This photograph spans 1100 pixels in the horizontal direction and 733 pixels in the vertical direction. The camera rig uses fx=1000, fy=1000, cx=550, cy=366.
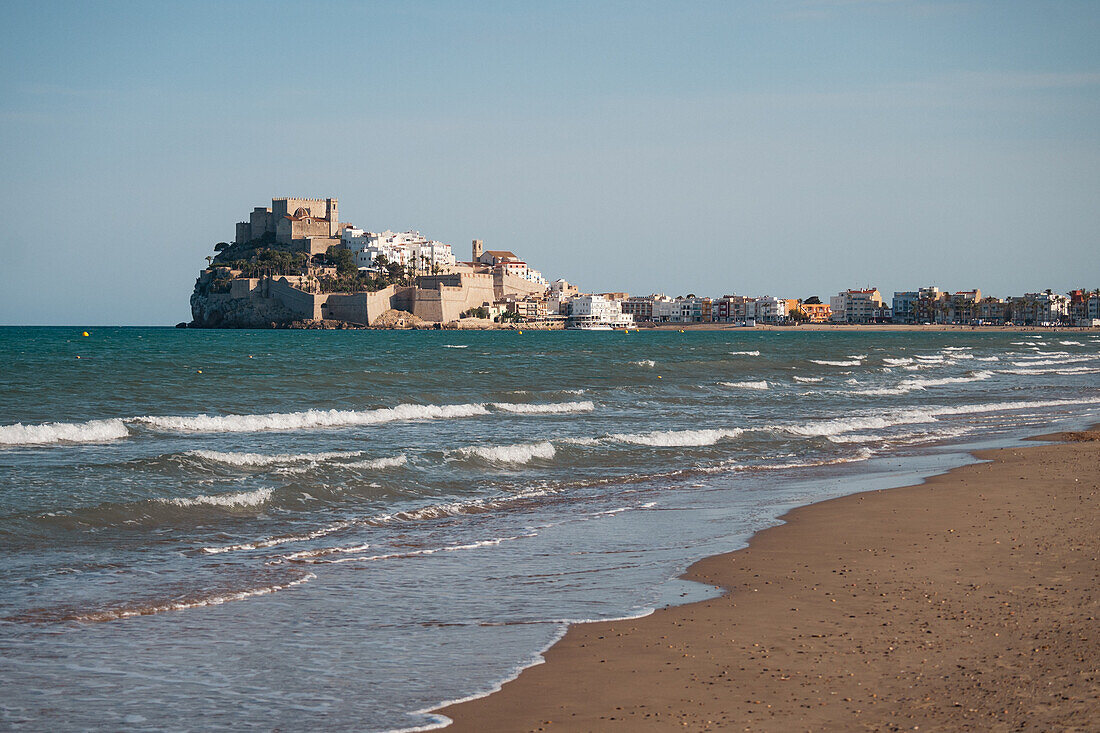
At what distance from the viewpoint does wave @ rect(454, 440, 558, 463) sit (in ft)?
54.7

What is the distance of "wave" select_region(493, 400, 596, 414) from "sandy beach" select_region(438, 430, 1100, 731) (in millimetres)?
15729

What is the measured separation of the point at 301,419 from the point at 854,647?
1766cm

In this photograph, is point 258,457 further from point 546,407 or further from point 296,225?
point 296,225

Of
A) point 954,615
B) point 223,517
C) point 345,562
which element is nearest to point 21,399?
point 223,517

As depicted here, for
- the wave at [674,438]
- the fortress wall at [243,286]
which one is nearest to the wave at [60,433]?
the wave at [674,438]

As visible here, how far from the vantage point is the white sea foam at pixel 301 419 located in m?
20.9

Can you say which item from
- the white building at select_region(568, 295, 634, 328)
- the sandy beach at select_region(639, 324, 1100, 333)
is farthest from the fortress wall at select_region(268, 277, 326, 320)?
the sandy beach at select_region(639, 324, 1100, 333)

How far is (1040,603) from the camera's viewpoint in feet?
22.8

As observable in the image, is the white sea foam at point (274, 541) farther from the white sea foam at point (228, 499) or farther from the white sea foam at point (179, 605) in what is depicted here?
the white sea foam at point (179, 605)

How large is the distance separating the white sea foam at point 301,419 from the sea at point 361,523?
105 mm

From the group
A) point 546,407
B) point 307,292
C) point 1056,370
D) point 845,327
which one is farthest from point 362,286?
point 546,407

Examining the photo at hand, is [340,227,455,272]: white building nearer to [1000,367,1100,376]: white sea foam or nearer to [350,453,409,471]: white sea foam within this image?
[1000,367,1100,376]: white sea foam

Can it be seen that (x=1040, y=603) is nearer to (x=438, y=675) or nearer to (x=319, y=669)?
(x=438, y=675)

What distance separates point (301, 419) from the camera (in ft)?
72.8
